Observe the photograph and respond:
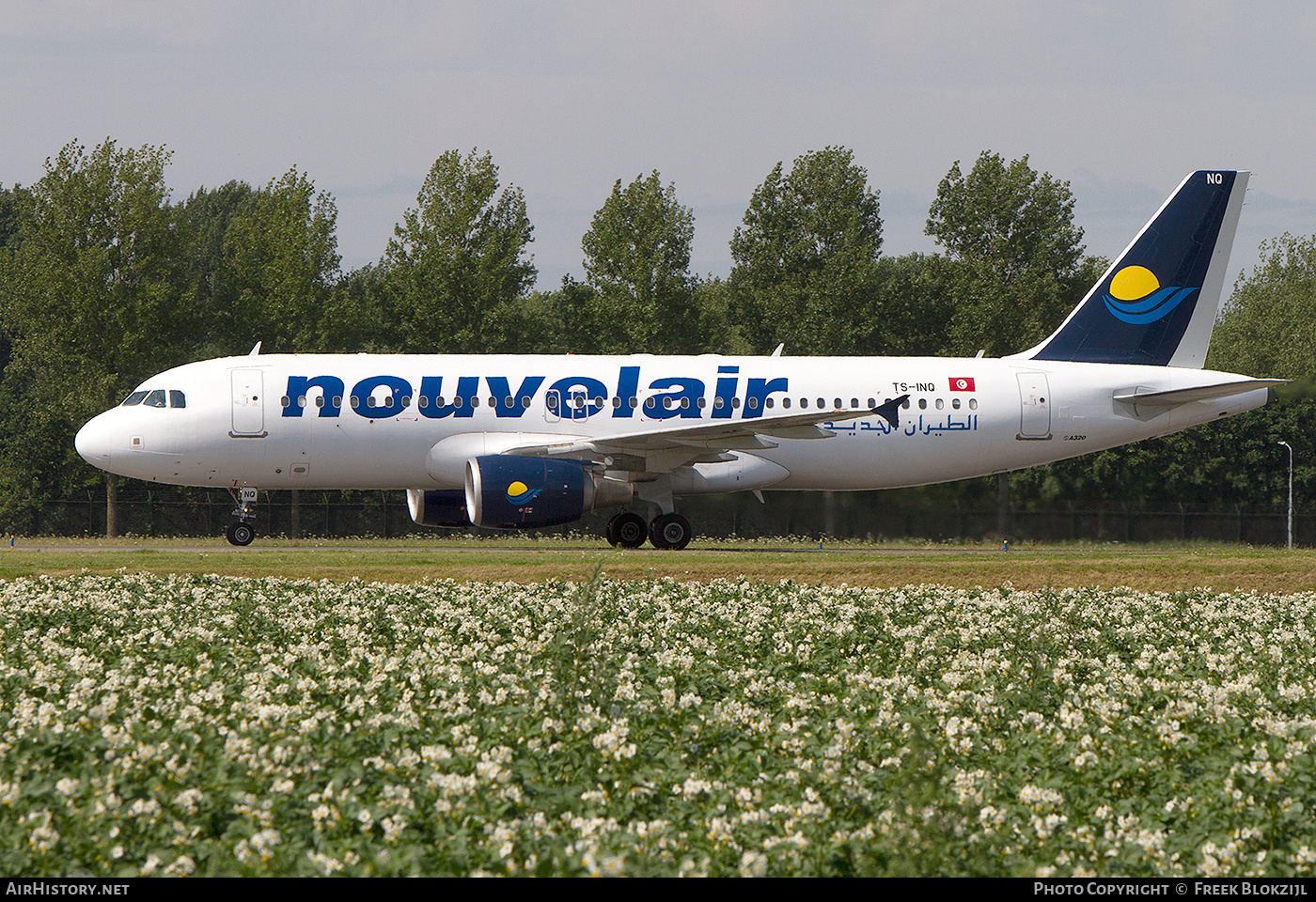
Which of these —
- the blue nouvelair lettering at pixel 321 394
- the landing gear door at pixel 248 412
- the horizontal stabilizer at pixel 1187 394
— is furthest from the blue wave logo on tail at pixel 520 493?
the horizontal stabilizer at pixel 1187 394

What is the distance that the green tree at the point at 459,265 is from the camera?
4188 cm

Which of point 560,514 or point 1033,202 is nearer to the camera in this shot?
point 560,514

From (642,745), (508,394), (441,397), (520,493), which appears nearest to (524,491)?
(520,493)

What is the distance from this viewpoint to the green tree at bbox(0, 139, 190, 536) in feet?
128

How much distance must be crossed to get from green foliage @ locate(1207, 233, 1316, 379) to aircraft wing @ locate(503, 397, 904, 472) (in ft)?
129

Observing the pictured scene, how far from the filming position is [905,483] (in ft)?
84.6

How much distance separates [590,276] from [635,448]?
22.0 metres

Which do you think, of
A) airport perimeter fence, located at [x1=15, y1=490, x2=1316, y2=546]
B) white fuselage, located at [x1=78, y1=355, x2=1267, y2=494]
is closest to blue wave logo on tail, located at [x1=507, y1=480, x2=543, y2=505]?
white fuselage, located at [x1=78, y1=355, x2=1267, y2=494]

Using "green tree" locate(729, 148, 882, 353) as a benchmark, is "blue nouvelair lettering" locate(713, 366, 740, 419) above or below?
below

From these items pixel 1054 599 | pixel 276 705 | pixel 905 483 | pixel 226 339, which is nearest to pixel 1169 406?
pixel 905 483

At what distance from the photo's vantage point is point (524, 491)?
21406 mm

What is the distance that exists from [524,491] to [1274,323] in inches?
2067

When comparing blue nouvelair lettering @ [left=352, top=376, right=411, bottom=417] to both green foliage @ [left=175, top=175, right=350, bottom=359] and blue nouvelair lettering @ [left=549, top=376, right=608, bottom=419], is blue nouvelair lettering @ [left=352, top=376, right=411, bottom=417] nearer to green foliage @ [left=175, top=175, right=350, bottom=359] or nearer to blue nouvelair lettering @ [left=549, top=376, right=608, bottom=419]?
blue nouvelair lettering @ [left=549, top=376, right=608, bottom=419]

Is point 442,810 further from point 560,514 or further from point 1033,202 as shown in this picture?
point 1033,202
